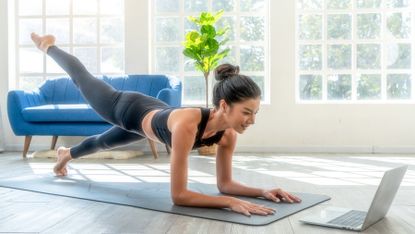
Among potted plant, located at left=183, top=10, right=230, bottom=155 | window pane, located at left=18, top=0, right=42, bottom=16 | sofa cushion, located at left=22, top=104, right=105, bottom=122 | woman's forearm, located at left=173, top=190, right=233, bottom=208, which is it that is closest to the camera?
Result: woman's forearm, located at left=173, top=190, right=233, bottom=208

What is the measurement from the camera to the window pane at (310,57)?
5.79 metres

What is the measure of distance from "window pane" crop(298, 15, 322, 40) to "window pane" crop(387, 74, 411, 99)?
97cm

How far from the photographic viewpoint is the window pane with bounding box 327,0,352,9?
5758 millimetres

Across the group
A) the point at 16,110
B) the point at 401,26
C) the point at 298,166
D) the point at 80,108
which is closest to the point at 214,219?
the point at 298,166

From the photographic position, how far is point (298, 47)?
5789 mm

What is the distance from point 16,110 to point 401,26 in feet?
14.2

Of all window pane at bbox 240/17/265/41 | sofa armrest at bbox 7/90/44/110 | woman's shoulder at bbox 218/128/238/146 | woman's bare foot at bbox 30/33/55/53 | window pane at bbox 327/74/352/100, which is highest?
window pane at bbox 240/17/265/41

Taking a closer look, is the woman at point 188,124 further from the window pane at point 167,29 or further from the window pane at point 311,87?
the window pane at point 311,87

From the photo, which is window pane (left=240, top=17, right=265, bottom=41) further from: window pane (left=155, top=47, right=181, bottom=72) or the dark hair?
the dark hair

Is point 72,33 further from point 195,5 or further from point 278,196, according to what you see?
point 278,196

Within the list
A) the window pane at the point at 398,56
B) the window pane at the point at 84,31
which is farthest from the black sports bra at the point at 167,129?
the window pane at the point at 398,56

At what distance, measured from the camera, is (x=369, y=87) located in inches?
226

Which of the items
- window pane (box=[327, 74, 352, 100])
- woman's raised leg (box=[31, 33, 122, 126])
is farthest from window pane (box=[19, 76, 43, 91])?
window pane (box=[327, 74, 352, 100])

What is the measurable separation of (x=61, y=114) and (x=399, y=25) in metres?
3.88
